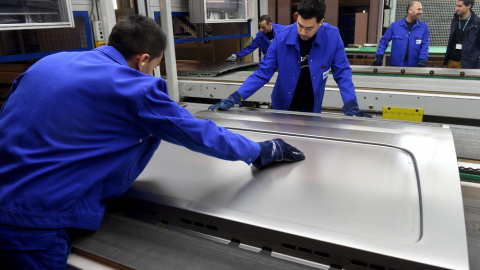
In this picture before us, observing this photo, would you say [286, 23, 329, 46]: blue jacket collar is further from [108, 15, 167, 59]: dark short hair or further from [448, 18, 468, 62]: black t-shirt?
[448, 18, 468, 62]: black t-shirt

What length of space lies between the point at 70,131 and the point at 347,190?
2.87 feet

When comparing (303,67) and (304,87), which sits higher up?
(303,67)

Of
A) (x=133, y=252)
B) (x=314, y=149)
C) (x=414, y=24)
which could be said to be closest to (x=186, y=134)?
(x=133, y=252)

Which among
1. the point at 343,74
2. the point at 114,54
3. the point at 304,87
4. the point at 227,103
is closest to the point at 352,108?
the point at 343,74

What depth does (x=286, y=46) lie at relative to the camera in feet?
8.24

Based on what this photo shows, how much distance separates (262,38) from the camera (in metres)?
4.35

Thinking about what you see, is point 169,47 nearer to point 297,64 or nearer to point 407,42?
point 297,64

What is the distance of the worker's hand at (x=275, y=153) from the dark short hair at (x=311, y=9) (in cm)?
111

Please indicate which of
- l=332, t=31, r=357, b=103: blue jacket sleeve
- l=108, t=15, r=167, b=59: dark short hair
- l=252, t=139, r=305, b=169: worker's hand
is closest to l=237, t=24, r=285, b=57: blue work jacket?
l=332, t=31, r=357, b=103: blue jacket sleeve

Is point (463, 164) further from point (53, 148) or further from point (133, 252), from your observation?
point (53, 148)

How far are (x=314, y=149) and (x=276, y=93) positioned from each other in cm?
122

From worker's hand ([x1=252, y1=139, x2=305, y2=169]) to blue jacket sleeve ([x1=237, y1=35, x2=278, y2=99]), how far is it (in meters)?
1.00

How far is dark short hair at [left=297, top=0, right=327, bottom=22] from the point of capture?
7.06 ft

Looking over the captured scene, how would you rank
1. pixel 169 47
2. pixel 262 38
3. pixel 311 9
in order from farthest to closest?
pixel 262 38
pixel 169 47
pixel 311 9
